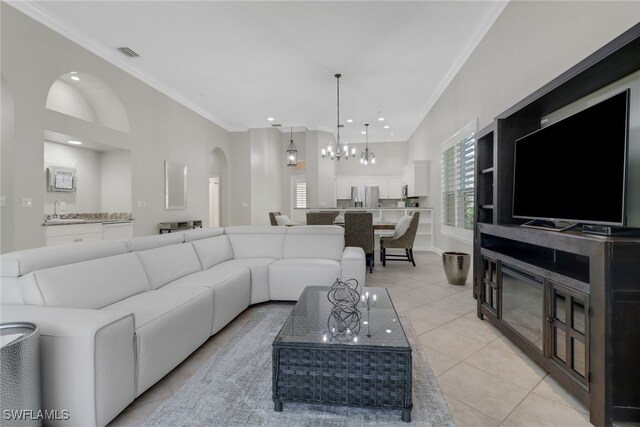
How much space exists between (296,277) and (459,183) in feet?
10.8

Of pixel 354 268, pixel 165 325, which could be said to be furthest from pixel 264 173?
pixel 165 325

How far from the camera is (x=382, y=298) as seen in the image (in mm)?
2082

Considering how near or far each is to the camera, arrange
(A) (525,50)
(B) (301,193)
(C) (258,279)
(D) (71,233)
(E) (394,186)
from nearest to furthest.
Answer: (A) (525,50) → (C) (258,279) → (D) (71,233) → (B) (301,193) → (E) (394,186)

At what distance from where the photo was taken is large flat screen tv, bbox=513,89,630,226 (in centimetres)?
143

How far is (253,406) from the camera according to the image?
1.49 m

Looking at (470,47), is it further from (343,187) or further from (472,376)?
(343,187)

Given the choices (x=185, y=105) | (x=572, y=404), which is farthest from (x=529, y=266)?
(x=185, y=105)

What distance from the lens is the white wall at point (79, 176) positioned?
4.07 meters

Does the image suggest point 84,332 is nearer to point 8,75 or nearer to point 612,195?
point 612,195

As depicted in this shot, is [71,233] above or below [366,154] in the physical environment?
below

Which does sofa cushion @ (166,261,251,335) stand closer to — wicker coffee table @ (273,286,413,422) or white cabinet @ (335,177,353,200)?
wicker coffee table @ (273,286,413,422)

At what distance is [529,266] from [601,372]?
690mm

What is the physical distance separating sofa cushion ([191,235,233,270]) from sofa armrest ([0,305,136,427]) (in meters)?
1.66

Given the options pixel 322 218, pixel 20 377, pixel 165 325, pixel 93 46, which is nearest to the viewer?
pixel 20 377
